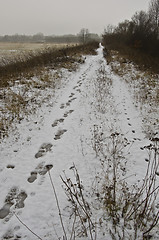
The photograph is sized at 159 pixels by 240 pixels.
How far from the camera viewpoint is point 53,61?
1183 centimetres

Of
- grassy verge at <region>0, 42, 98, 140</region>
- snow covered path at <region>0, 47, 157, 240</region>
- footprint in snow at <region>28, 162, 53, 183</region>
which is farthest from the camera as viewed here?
grassy verge at <region>0, 42, 98, 140</region>

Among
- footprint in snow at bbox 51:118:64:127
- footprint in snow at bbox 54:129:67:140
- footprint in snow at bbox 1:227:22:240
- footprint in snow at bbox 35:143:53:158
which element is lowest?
footprint in snow at bbox 1:227:22:240

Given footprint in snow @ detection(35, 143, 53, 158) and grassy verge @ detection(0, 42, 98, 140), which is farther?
grassy verge @ detection(0, 42, 98, 140)

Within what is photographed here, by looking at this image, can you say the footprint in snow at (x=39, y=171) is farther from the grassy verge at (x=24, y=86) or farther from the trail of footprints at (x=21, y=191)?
the grassy verge at (x=24, y=86)

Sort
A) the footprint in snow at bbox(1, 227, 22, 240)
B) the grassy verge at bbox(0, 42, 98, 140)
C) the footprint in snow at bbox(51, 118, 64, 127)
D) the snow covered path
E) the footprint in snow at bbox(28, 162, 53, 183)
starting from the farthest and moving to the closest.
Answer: the grassy verge at bbox(0, 42, 98, 140), the footprint in snow at bbox(51, 118, 64, 127), the footprint in snow at bbox(28, 162, 53, 183), the snow covered path, the footprint in snow at bbox(1, 227, 22, 240)

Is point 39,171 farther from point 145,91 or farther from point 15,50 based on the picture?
point 15,50

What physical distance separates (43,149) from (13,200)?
4.64 feet

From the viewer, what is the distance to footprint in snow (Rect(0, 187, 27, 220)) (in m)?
2.25

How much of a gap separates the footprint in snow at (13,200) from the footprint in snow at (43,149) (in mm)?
972

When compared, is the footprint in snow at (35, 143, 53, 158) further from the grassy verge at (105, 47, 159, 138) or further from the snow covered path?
the grassy verge at (105, 47, 159, 138)

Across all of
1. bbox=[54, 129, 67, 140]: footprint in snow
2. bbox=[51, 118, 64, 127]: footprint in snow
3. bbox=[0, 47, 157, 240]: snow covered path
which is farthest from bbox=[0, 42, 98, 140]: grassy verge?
bbox=[54, 129, 67, 140]: footprint in snow

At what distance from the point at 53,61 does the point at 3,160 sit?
10.6 meters

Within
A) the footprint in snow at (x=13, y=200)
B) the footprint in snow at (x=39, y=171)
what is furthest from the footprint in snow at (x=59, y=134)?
the footprint in snow at (x=13, y=200)

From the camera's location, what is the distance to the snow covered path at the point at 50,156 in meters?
2.16
